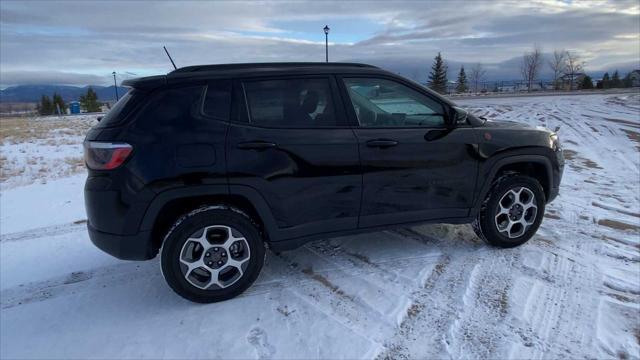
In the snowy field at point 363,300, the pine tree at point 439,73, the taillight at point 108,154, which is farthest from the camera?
the pine tree at point 439,73

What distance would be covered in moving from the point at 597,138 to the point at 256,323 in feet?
36.8

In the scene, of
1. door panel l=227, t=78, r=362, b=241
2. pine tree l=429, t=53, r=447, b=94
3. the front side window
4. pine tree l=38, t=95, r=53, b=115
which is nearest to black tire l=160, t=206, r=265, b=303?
door panel l=227, t=78, r=362, b=241

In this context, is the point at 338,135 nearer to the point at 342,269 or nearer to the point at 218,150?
the point at 218,150

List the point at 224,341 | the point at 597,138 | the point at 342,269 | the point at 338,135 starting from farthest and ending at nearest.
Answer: the point at 597,138 → the point at 342,269 → the point at 338,135 → the point at 224,341

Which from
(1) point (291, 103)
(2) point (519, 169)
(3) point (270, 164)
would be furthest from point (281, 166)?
(2) point (519, 169)

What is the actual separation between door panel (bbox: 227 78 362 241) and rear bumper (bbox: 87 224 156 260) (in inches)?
31.4

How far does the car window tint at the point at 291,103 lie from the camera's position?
3459 millimetres

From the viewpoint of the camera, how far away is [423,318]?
3.14 m

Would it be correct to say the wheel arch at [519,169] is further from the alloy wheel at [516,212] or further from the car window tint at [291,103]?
the car window tint at [291,103]

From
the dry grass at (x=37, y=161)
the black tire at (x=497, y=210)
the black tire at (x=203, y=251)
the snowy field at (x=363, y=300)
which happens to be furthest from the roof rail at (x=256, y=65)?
the dry grass at (x=37, y=161)

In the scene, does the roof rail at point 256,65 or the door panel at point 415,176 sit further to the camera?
the door panel at point 415,176

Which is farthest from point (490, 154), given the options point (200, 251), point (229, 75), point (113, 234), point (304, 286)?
point (113, 234)

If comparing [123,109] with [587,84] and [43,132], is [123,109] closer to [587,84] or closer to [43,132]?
[43,132]

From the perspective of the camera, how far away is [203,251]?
3.34 meters
